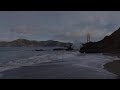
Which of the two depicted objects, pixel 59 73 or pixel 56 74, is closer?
pixel 56 74

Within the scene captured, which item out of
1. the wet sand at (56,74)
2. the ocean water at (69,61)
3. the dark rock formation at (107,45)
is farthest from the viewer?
the dark rock formation at (107,45)

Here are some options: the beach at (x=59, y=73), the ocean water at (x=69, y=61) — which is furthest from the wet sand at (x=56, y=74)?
the ocean water at (x=69, y=61)

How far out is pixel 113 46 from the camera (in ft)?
83.4

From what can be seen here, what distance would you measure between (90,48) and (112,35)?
337cm

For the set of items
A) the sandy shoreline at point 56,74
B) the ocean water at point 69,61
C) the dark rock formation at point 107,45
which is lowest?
the sandy shoreline at point 56,74

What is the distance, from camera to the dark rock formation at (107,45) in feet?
82.9

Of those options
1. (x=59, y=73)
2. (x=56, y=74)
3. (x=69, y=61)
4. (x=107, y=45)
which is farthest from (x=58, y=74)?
(x=107, y=45)

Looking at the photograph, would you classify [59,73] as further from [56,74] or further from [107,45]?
[107,45]

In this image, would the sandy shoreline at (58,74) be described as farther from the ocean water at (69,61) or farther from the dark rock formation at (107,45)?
the dark rock formation at (107,45)

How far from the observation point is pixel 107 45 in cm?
2695

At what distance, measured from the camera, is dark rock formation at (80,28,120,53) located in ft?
82.9

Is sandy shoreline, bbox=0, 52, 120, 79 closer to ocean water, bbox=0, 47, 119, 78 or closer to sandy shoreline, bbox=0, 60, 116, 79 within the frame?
sandy shoreline, bbox=0, 60, 116, 79
